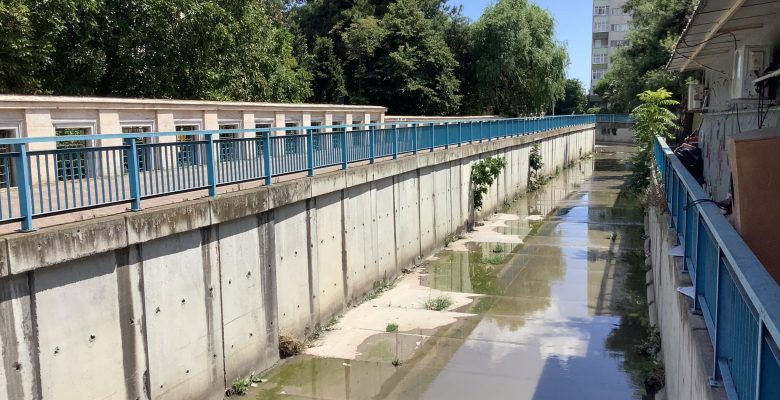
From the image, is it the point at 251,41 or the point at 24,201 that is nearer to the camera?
the point at 24,201

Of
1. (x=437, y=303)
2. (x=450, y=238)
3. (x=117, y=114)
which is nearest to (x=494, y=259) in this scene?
(x=450, y=238)

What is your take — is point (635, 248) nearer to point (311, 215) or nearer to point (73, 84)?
point (311, 215)

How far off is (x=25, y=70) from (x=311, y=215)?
1088 centimetres

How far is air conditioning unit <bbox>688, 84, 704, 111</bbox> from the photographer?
15.0 m

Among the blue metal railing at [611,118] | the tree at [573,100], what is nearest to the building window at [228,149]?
the blue metal railing at [611,118]

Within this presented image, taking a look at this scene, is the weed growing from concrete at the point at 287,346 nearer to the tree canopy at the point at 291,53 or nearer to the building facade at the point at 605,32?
the tree canopy at the point at 291,53

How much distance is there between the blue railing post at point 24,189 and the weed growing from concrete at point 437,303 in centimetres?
685

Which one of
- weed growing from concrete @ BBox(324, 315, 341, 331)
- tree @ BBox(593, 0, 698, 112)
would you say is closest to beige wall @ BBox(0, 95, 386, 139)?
weed growing from concrete @ BBox(324, 315, 341, 331)

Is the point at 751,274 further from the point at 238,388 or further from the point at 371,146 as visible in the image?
the point at 371,146

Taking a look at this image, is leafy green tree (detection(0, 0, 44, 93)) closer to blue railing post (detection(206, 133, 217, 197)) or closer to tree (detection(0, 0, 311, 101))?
tree (detection(0, 0, 311, 101))

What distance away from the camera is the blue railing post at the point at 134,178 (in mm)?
6492

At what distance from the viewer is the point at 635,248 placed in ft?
51.9

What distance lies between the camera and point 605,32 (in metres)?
98.0

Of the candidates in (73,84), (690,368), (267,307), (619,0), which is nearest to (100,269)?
(267,307)
